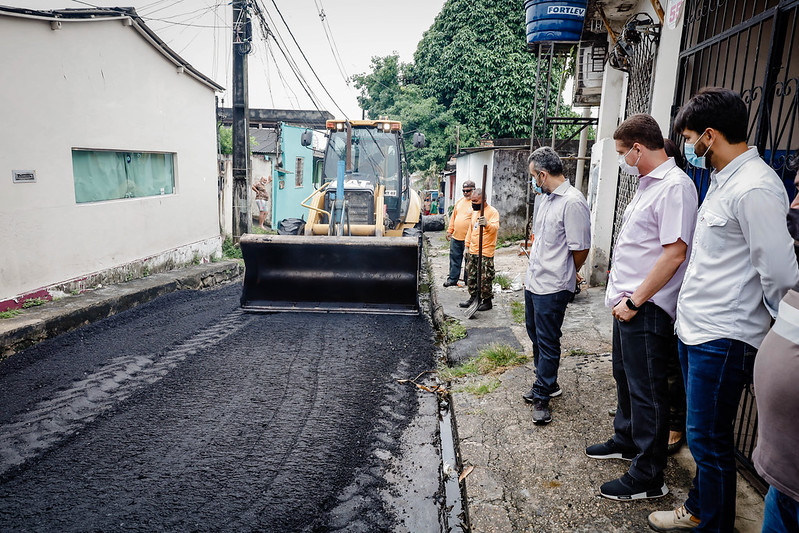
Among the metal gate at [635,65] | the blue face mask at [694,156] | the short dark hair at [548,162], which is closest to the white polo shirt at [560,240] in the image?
the short dark hair at [548,162]

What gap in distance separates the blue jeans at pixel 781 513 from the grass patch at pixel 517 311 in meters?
4.55

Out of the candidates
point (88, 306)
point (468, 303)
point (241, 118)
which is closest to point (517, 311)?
point (468, 303)

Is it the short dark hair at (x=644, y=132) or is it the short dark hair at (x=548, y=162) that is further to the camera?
the short dark hair at (x=548, y=162)

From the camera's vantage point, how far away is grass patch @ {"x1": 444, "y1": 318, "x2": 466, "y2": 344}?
5719mm

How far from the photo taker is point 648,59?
598cm

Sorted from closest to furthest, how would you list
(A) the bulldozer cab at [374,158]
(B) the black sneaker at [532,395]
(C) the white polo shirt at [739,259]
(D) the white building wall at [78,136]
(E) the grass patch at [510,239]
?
(C) the white polo shirt at [739,259] → (B) the black sneaker at [532,395] → (D) the white building wall at [78,136] → (A) the bulldozer cab at [374,158] → (E) the grass patch at [510,239]

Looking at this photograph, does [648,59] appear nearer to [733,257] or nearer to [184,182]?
[733,257]

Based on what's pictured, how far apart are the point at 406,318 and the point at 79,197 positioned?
480 cm

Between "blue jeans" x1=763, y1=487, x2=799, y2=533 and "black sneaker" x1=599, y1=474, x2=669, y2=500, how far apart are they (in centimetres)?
102

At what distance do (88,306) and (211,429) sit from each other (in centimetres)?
381

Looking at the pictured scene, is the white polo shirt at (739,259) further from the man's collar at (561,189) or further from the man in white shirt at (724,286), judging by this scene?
the man's collar at (561,189)

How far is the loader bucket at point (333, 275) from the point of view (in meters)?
6.68

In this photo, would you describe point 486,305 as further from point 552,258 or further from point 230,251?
point 230,251

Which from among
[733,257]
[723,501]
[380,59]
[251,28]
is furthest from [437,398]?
[380,59]
